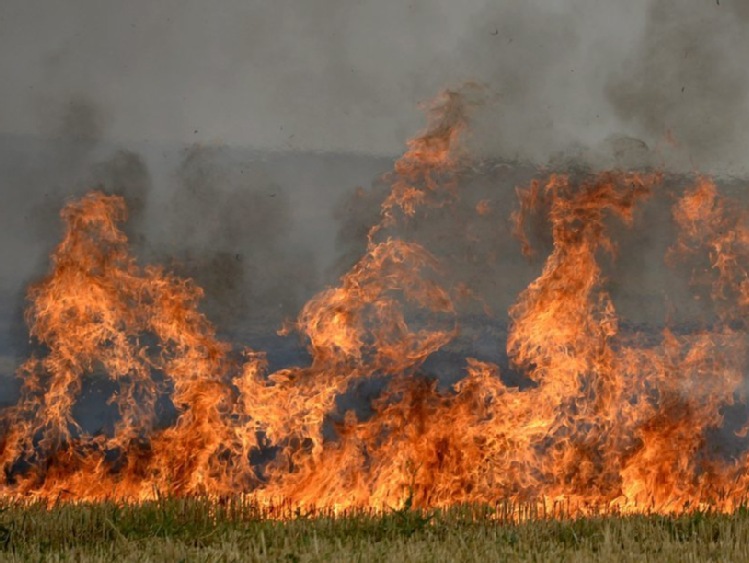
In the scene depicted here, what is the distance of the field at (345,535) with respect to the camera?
936 cm

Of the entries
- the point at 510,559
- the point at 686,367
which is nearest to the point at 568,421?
the point at 686,367

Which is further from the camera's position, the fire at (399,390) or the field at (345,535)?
the fire at (399,390)

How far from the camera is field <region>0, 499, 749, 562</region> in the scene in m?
9.36

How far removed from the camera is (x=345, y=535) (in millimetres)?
11094

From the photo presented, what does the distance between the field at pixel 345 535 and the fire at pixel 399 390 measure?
3330 millimetres

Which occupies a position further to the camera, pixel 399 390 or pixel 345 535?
pixel 399 390

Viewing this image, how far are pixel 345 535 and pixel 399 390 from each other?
5.36 meters

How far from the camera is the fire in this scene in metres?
15.7

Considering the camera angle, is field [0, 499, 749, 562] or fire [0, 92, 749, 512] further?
fire [0, 92, 749, 512]

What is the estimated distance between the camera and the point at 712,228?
17875mm

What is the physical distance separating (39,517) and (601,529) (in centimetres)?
625

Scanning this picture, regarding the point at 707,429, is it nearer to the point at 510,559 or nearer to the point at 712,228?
the point at 712,228

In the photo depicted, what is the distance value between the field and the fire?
3330 mm

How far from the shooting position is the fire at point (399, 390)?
618 inches
